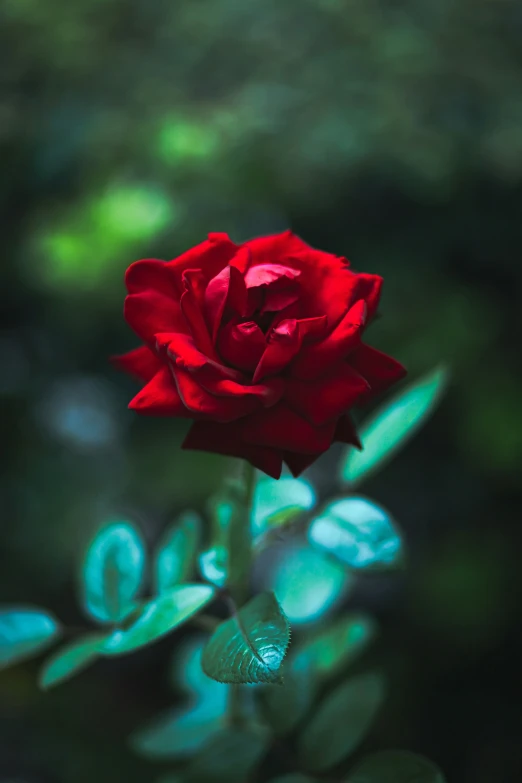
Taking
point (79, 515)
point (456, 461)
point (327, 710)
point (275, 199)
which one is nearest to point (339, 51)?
point (275, 199)

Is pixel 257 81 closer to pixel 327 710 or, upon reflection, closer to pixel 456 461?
pixel 456 461

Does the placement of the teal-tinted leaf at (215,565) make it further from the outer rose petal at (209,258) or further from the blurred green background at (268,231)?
the blurred green background at (268,231)

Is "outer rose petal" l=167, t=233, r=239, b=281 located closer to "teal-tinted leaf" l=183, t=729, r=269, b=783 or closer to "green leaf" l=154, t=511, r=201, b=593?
"green leaf" l=154, t=511, r=201, b=593

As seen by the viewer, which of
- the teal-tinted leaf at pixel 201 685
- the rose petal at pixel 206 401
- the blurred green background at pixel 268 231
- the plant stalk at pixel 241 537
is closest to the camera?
the rose petal at pixel 206 401

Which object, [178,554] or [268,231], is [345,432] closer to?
[178,554]

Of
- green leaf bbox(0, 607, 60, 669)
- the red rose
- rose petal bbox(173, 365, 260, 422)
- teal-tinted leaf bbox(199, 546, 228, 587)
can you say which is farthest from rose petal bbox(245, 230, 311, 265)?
green leaf bbox(0, 607, 60, 669)

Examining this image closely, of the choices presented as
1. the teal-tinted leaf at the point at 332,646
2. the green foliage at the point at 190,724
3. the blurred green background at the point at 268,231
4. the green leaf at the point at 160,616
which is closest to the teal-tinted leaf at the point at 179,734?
the green foliage at the point at 190,724
